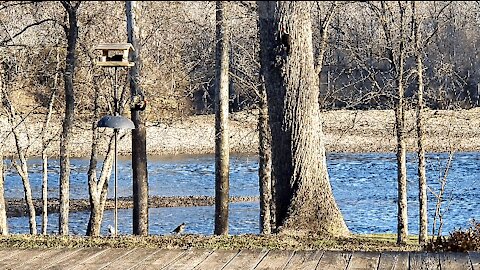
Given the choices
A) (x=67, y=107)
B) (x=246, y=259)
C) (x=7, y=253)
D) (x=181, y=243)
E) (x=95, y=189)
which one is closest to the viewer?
(x=246, y=259)

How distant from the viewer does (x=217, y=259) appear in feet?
18.3

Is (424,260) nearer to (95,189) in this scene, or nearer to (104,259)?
(104,259)

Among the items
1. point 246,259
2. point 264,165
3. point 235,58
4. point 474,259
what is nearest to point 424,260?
point 474,259

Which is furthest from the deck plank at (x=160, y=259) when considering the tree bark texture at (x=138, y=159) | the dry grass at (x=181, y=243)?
the tree bark texture at (x=138, y=159)

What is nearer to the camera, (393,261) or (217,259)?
(393,261)

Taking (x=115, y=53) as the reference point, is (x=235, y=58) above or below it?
above

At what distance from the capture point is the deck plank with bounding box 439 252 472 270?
5.17 metres

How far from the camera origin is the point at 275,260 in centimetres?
552

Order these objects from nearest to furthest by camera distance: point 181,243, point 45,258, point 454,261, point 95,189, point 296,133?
point 454,261
point 45,258
point 181,243
point 296,133
point 95,189

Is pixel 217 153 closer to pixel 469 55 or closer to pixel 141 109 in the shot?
pixel 141 109

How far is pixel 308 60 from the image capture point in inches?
313

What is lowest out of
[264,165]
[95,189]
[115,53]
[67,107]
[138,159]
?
[95,189]

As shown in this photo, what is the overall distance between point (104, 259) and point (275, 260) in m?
1.19

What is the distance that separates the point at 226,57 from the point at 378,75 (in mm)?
3429
